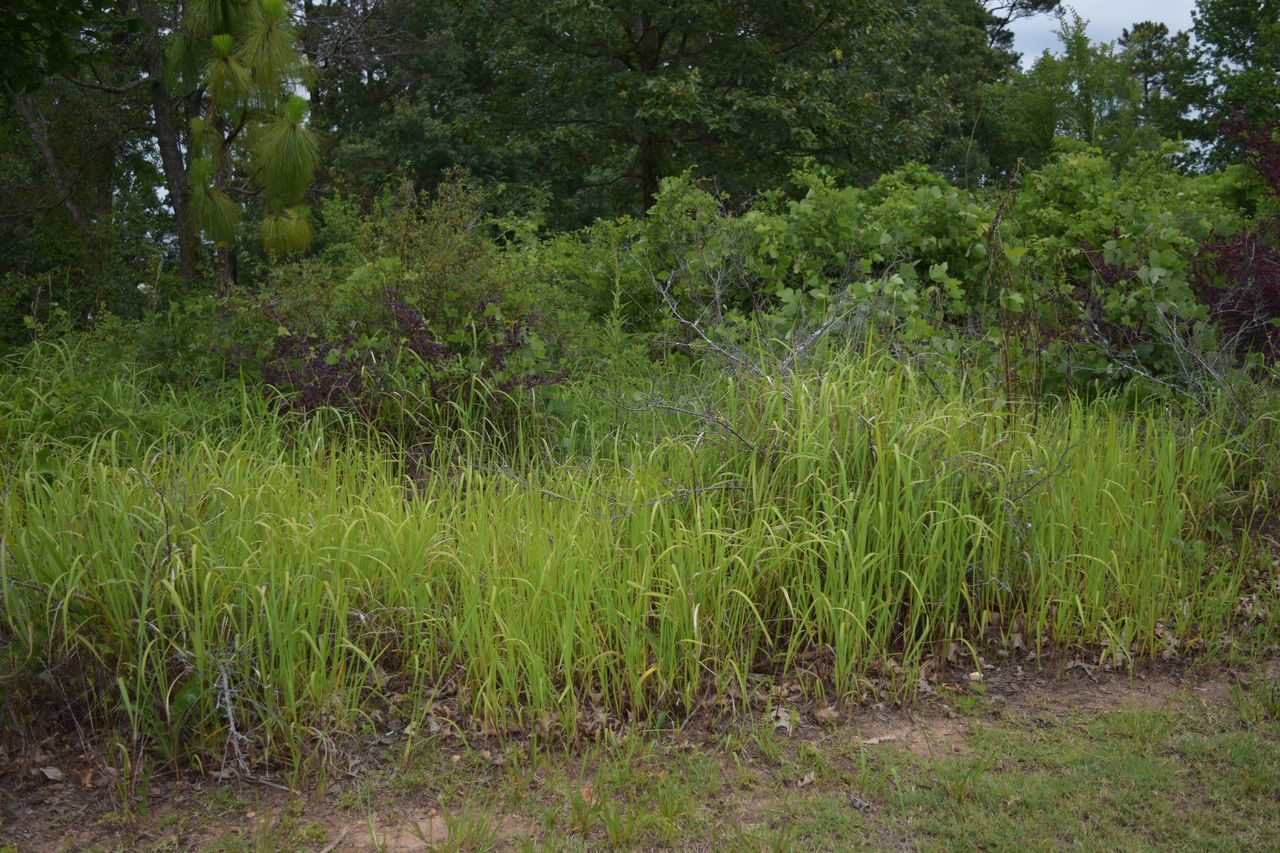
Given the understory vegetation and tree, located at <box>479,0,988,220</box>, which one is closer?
the understory vegetation

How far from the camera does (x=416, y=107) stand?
2131cm

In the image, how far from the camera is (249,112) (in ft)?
35.3

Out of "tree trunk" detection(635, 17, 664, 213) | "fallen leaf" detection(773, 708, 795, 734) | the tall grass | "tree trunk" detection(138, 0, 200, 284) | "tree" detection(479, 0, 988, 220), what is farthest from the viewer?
"tree trunk" detection(635, 17, 664, 213)

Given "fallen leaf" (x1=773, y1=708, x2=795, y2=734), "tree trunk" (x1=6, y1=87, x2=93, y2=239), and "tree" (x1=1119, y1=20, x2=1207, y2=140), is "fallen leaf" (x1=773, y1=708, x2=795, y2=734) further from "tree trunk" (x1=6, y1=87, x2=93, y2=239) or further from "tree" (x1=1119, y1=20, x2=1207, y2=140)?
"tree" (x1=1119, y1=20, x2=1207, y2=140)

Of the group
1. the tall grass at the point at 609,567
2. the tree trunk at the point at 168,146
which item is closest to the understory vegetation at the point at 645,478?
the tall grass at the point at 609,567

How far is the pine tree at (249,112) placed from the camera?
33.7 feet

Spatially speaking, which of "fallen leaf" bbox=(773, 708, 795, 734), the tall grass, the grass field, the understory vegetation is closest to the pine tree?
the understory vegetation

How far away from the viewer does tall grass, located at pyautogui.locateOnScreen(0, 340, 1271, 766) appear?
3.60 metres

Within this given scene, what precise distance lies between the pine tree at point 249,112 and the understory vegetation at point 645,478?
115 inches

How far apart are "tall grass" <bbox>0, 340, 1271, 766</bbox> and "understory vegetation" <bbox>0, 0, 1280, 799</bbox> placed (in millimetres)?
20

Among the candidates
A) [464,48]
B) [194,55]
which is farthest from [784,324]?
[464,48]

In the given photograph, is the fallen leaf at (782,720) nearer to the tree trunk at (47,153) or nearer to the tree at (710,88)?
the tree at (710,88)

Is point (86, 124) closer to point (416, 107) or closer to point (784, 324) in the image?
point (416, 107)

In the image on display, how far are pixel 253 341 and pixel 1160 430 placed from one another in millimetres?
5143
